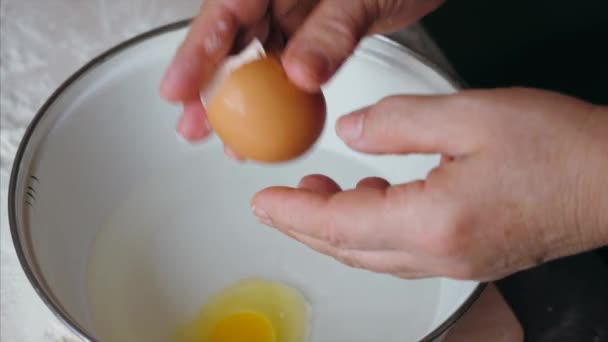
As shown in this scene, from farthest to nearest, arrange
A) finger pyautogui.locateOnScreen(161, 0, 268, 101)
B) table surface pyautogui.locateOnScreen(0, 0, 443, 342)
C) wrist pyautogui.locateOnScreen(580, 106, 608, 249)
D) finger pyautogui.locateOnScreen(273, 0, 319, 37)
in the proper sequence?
table surface pyautogui.locateOnScreen(0, 0, 443, 342), finger pyautogui.locateOnScreen(273, 0, 319, 37), finger pyautogui.locateOnScreen(161, 0, 268, 101), wrist pyautogui.locateOnScreen(580, 106, 608, 249)

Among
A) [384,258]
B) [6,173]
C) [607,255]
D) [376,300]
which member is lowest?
[607,255]

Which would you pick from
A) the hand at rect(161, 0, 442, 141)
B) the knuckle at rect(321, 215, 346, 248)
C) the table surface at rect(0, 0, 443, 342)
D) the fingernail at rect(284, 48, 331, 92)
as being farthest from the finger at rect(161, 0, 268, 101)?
the table surface at rect(0, 0, 443, 342)

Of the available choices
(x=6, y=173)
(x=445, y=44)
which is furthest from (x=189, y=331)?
(x=445, y=44)

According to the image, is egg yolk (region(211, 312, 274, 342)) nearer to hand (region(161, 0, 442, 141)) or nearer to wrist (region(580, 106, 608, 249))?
hand (region(161, 0, 442, 141))

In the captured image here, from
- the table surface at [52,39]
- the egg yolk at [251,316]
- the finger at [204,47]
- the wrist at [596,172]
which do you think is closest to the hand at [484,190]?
the wrist at [596,172]

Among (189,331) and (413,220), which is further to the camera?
(189,331)

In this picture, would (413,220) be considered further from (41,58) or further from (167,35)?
(41,58)
